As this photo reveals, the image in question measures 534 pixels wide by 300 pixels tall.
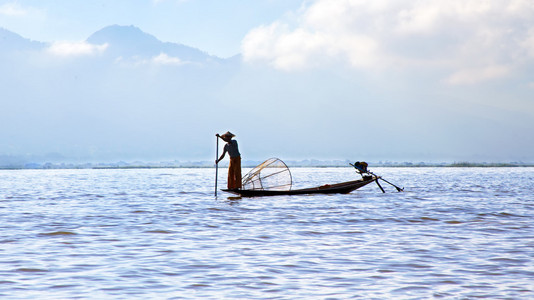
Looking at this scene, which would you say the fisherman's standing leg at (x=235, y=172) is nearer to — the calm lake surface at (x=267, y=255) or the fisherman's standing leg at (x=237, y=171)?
the fisherman's standing leg at (x=237, y=171)

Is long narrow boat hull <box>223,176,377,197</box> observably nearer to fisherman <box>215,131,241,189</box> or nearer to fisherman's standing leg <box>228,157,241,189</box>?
fisherman's standing leg <box>228,157,241,189</box>

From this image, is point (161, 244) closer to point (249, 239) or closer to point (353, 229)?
point (249, 239)

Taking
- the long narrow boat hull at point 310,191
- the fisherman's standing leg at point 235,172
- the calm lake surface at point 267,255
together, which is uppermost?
the fisherman's standing leg at point 235,172

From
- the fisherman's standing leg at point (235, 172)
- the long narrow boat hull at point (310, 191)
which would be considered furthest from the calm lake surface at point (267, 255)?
the long narrow boat hull at point (310, 191)

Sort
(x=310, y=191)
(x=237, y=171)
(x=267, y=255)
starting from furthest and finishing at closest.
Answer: (x=310, y=191) → (x=237, y=171) → (x=267, y=255)

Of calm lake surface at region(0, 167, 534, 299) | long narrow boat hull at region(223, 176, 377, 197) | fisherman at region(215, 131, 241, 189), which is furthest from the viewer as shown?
long narrow boat hull at region(223, 176, 377, 197)

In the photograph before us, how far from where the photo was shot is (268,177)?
25688mm

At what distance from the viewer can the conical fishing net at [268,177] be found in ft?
83.4

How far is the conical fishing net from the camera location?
25.4 meters

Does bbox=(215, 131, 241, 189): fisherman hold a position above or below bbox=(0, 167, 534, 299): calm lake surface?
above

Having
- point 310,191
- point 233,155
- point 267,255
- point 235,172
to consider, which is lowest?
point 267,255

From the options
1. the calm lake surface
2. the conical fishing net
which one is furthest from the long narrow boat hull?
the calm lake surface

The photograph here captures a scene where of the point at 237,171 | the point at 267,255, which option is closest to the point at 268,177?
the point at 237,171

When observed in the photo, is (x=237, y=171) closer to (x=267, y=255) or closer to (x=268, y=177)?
(x=268, y=177)
